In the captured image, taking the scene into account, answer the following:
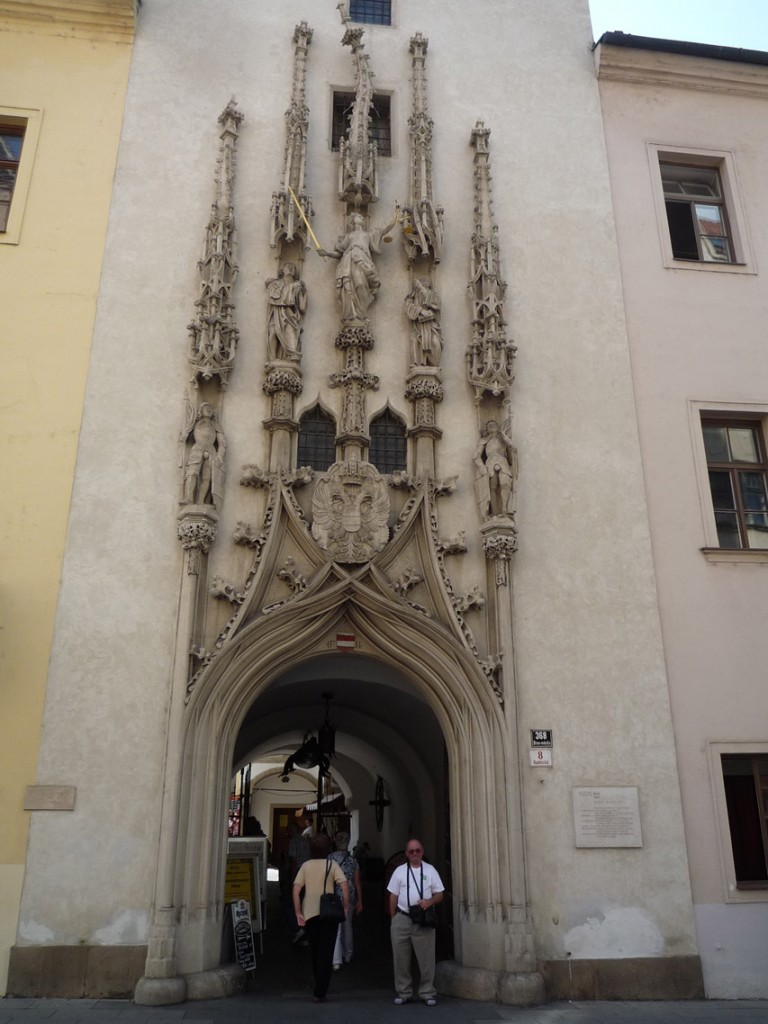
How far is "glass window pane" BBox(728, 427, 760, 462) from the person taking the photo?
10.8 m

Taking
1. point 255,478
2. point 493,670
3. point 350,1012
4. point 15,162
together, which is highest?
point 15,162

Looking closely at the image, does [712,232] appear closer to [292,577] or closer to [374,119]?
[374,119]

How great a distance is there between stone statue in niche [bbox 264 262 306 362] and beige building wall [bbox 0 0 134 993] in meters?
1.99

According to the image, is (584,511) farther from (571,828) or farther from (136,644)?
(136,644)

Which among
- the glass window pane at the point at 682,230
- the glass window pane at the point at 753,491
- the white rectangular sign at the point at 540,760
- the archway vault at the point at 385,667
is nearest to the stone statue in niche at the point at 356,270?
the archway vault at the point at 385,667

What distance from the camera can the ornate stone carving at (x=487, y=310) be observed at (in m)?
10.2

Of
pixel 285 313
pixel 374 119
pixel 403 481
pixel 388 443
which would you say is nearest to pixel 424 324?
pixel 388 443

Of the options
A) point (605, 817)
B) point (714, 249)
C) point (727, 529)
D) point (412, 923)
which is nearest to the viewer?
point (412, 923)

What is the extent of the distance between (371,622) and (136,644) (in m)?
2.32

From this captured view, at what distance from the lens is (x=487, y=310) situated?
10500mm

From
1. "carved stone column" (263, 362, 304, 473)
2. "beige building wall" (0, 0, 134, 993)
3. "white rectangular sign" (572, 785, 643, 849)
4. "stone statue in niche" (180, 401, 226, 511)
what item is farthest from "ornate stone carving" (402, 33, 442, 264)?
"white rectangular sign" (572, 785, 643, 849)

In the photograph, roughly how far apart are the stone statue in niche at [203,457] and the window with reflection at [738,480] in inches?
221

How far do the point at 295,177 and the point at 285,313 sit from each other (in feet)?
6.37

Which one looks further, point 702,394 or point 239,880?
point 702,394
